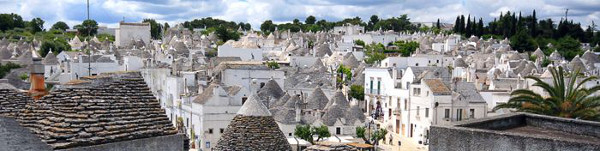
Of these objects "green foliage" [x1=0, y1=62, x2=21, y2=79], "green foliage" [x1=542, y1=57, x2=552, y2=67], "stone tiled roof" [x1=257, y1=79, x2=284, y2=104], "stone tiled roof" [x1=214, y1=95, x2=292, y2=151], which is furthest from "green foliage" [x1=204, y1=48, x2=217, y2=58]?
"stone tiled roof" [x1=214, y1=95, x2=292, y2=151]

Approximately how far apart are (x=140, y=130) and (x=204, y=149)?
937 inches

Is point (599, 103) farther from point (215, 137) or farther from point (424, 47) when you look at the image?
point (424, 47)

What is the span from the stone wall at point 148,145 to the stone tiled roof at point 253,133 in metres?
4.50

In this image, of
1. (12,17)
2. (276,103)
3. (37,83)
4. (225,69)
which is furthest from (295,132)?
(12,17)

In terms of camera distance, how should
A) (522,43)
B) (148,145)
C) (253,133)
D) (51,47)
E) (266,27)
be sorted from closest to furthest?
(148,145)
(253,133)
(51,47)
(522,43)
(266,27)

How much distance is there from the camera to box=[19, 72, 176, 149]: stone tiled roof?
311 inches

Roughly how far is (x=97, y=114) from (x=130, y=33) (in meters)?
94.8

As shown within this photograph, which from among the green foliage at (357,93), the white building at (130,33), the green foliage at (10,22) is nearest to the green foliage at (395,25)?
the white building at (130,33)

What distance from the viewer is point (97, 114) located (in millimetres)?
8359

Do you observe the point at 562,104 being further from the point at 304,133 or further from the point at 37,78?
the point at 304,133

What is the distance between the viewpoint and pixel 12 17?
395ft

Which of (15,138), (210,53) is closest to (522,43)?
(210,53)

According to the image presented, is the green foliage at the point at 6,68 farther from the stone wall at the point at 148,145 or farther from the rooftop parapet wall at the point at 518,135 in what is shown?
the rooftop parapet wall at the point at 518,135

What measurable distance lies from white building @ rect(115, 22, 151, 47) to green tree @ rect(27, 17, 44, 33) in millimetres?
29900
